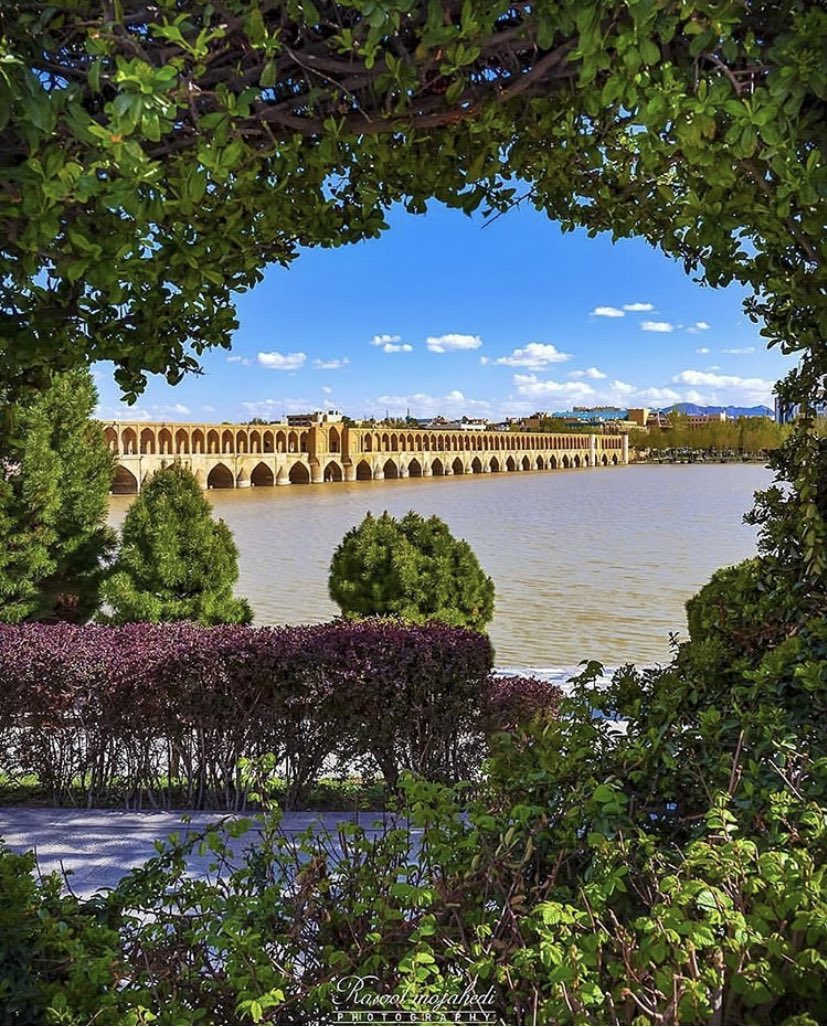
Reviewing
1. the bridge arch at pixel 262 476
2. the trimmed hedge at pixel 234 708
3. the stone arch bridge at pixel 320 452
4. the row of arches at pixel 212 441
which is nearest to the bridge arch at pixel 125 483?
the stone arch bridge at pixel 320 452

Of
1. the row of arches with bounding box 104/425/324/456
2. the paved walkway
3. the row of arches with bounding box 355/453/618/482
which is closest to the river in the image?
the paved walkway

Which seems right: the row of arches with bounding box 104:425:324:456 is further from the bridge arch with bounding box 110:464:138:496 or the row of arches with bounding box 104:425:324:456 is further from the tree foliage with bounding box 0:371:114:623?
the tree foliage with bounding box 0:371:114:623

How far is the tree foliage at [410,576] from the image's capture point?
8.22m

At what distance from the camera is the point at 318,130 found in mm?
1730

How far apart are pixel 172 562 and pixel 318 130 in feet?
22.4

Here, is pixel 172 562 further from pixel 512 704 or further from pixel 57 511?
pixel 512 704

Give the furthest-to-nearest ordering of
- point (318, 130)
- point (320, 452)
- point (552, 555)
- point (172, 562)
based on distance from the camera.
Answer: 1. point (320, 452)
2. point (552, 555)
3. point (172, 562)
4. point (318, 130)

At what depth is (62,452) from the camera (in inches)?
346

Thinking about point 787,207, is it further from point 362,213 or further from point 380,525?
point 380,525

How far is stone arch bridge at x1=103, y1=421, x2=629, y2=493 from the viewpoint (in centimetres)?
4591

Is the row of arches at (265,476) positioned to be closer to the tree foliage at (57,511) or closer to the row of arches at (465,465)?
the row of arches at (465,465)

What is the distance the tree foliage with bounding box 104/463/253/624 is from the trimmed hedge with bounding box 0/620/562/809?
2.88 meters

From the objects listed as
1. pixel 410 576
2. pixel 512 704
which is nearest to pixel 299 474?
pixel 410 576

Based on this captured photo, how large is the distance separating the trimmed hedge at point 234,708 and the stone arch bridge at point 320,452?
29889 mm
